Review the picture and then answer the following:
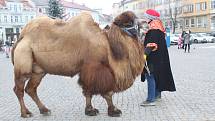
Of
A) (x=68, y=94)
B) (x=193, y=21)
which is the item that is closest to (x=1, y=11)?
(x=193, y=21)

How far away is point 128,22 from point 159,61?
50.0 inches

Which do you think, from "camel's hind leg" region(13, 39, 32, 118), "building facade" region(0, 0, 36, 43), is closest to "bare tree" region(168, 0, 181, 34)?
"building facade" region(0, 0, 36, 43)

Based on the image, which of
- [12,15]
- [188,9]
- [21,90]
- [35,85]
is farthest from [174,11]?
[21,90]

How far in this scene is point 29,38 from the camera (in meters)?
6.99

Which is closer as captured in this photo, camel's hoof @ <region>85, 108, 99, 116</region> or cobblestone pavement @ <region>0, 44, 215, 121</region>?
cobblestone pavement @ <region>0, 44, 215, 121</region>

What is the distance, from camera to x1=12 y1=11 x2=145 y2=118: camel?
670 cm

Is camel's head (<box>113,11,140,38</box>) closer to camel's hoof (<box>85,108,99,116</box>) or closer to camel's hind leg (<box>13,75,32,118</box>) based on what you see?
camel's hoof (<box>85,108,99,116</box>)

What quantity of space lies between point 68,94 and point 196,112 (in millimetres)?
3626

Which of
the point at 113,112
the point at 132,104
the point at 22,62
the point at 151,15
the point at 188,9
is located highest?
the point at 188,9

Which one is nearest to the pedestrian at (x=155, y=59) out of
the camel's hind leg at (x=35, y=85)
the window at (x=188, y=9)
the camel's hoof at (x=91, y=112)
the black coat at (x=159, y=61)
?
the black coat at (x=159, y=61)

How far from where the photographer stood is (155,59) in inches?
307

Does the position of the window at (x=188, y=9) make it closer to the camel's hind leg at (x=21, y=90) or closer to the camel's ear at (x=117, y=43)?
the camel's ear at (x=117, y=43)

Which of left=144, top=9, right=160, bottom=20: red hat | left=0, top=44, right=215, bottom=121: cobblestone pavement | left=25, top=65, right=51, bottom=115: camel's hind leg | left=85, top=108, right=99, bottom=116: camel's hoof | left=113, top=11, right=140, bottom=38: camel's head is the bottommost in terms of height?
left=0, top=44, right=215, bottom=121: cobblestone pavement

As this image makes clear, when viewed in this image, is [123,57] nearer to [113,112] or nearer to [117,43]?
[117,43]
